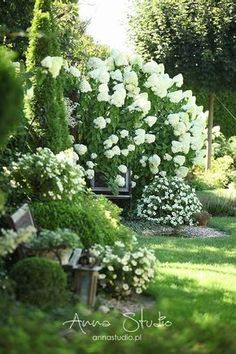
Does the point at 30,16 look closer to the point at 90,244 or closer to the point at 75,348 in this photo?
the point at 90,244

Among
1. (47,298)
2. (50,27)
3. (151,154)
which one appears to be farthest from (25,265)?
(151,154)

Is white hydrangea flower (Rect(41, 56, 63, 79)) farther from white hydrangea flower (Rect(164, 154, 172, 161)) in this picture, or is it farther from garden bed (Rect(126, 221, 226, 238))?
white hydrangea flower (Rect(164, 154, 172, 161))

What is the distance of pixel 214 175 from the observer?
17781 mm

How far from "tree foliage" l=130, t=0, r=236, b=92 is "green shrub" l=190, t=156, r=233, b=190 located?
2.55 metres

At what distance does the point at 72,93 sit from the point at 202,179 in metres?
6.69

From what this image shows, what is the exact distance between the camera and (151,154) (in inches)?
499

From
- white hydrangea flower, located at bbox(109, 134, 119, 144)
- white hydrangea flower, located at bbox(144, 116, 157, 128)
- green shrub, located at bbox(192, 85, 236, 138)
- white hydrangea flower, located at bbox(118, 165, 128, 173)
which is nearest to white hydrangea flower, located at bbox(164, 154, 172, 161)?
white hydrangea flower, located at bbox(144, 116, 157, 128)

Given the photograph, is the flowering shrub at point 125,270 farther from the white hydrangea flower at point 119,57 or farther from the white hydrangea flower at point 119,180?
the white hydrangea flower at point 119,57

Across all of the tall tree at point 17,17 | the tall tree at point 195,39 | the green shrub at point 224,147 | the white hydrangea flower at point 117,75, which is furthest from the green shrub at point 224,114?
the tall tree at point 17,17

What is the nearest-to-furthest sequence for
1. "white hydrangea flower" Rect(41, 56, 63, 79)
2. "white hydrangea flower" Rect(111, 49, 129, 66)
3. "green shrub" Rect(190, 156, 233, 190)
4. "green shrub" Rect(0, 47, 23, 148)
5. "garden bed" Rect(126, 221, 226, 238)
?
1. "green shrub" Rect(0, 47, 23, 148)
2. "white hydrangea flower" Rect(41, 56, 63, 79)
3. "garden bed" Rect(126, 221, 226, 238)
4. "white hydrangea flower" Rect(111, 49, 129, 66)
5. "green shrub" Rect(190, 156, 233, 190)

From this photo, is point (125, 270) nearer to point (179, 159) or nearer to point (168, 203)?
point (168, 203)

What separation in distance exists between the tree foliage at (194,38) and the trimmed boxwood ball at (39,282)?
11.8 metres

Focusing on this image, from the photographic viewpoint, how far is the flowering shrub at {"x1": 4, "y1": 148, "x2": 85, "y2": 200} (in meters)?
6.73

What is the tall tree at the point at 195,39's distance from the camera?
621 inches
